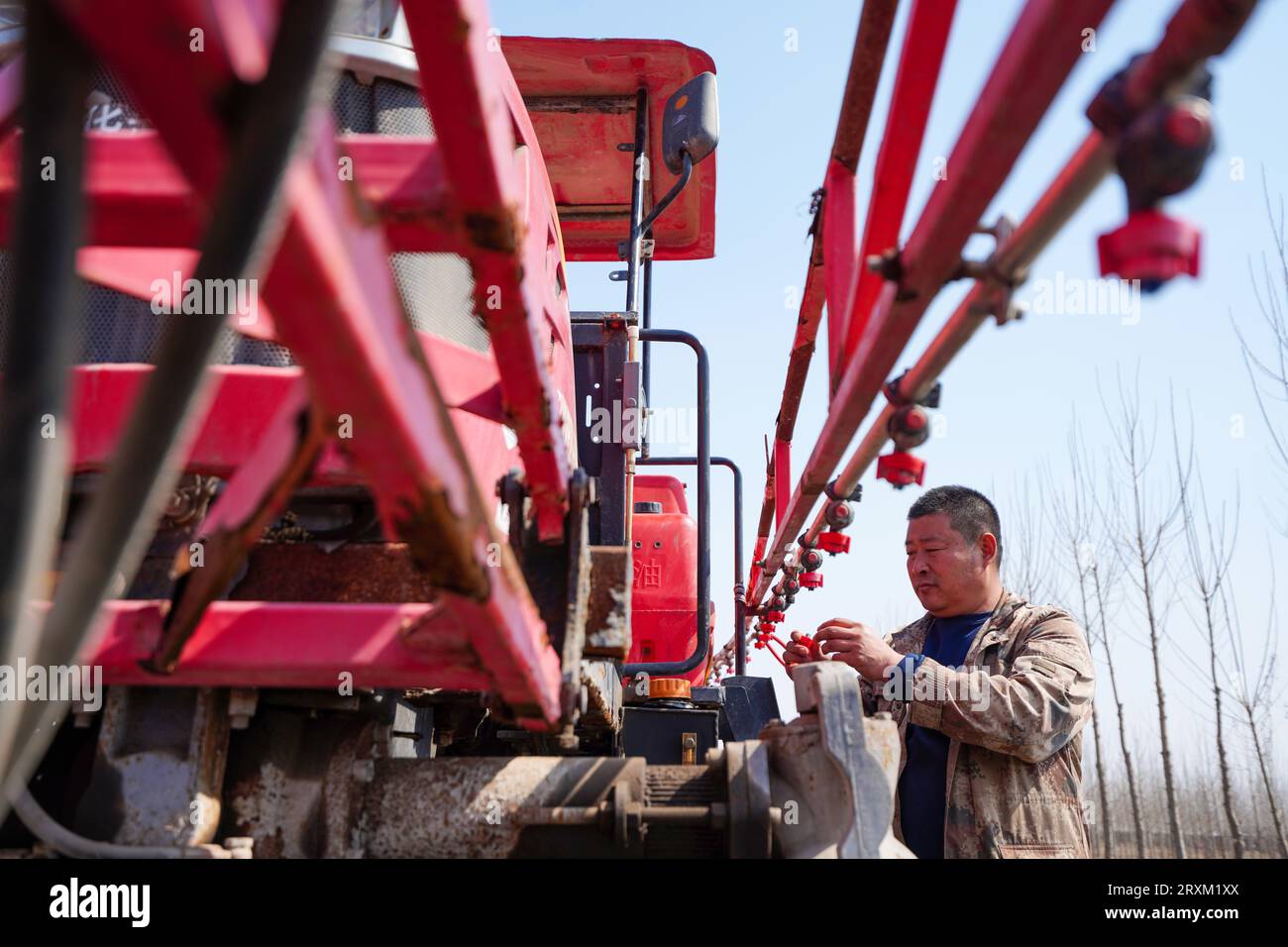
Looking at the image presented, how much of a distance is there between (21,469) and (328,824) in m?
1.42

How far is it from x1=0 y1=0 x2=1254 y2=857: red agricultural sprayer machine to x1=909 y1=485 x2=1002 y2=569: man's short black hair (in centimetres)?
29

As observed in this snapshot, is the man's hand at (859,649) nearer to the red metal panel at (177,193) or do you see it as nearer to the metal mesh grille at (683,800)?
the metal mesh grille at (683,800)

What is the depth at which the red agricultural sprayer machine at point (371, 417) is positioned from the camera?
63 cm

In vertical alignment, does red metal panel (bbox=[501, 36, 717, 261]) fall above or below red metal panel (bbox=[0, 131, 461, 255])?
above

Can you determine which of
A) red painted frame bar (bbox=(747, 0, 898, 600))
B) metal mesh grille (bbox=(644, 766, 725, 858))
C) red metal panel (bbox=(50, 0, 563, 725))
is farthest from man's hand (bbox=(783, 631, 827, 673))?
red metal panel (bbox=(50, 0, 563, 725))

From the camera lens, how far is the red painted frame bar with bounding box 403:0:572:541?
3.06ft

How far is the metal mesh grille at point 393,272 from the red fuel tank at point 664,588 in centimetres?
261

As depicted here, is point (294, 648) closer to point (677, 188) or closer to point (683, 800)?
point (683, 800)

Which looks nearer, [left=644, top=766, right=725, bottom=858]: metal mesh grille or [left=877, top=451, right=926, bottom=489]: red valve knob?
[left=877, top=451, right=926, bottom=489]: red valve knob

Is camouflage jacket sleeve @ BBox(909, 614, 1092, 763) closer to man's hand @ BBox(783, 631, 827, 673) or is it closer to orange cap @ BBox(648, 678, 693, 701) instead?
man's hand @ BBox(783, 631, 827, 673)

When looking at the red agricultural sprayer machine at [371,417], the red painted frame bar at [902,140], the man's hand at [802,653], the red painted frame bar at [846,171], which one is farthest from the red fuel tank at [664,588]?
the red painted frame bar at [902,140]

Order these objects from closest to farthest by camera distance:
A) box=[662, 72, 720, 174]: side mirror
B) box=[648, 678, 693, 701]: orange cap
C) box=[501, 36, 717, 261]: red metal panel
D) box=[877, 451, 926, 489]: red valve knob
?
box=[877, 451, 926, 489]: red valve knob → box=[662, 72, 720, 174]: side mirror → box=[648, 678, 693, 701]: orange cap → box=[501, 36, 717, 261]: red metal panel
